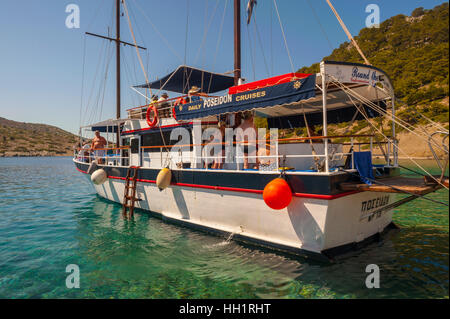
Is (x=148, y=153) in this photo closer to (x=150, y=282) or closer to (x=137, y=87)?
(x=137, y=87)

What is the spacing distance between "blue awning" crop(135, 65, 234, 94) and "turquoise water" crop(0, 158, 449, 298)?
23.7 feet

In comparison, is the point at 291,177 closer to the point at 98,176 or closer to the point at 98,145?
the point at 98,176

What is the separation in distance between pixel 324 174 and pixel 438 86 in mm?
46156


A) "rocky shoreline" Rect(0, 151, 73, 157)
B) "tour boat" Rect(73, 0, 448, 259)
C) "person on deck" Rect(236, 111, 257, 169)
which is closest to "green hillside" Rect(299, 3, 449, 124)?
"tour boat" Rect(73, 0, 448, 259)

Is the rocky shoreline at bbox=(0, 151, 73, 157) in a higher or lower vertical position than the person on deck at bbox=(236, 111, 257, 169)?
higher

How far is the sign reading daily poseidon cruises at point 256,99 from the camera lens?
585 cm

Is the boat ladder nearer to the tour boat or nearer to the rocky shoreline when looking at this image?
the tour boat

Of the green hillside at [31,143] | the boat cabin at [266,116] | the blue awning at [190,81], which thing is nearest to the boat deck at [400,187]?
the boat cabin at [266,116]

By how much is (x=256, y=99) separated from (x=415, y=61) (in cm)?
5402

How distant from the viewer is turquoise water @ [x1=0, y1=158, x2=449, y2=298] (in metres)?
4.93

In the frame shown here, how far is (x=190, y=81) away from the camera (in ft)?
43.2

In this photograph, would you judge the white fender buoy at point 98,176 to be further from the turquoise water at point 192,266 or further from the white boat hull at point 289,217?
the white boat hull at point 289,217

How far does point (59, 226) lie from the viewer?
9.66 m
